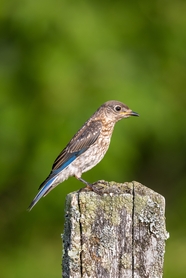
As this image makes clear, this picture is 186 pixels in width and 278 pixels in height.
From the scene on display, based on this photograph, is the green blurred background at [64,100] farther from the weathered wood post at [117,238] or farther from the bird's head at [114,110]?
the weathered wood post at [117,238]

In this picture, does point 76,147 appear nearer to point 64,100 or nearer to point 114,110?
point 114,110

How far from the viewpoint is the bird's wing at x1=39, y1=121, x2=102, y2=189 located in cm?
677

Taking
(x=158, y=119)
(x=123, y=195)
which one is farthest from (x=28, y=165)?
(x=123, y=195)

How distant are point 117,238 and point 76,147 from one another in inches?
115

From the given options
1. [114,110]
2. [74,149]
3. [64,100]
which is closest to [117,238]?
[74,149]

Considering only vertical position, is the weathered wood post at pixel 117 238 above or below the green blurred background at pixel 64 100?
below

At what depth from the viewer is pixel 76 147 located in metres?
6.85

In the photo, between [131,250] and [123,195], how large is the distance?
0.32 metres

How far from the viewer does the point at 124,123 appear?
9.45m

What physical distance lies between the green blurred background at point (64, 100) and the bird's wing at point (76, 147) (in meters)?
1.90

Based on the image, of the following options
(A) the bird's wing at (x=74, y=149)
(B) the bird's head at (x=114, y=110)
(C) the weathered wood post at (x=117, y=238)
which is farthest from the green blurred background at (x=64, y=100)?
(C) the weathered wood post at (x=117, y=238)

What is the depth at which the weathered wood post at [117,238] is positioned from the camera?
3.98 m

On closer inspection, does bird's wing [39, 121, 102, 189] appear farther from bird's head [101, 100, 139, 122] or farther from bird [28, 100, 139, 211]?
bird's head [101, 100, 139, 122]

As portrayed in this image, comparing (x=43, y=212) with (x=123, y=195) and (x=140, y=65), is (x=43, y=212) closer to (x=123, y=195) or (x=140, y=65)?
(x=140, y=65)
